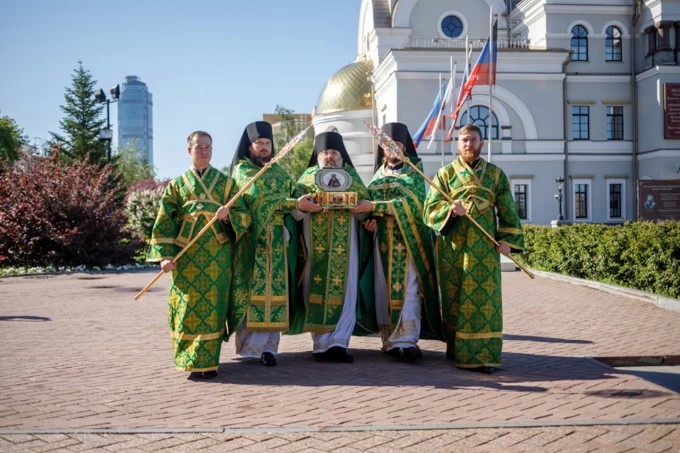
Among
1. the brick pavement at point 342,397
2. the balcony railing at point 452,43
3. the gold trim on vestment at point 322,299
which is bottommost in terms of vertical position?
the brick pavement at point 342,397

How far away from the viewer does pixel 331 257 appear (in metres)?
7.61

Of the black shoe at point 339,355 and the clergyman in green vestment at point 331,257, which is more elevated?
the clergyman in green vestment at point 331,257

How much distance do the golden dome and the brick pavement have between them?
35150 mm

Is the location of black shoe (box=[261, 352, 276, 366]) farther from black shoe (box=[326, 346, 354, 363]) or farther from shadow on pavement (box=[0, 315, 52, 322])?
shadow on pavement (box=[0, 315, 52, 322])

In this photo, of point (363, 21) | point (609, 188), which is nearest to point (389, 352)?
point (609, 188)

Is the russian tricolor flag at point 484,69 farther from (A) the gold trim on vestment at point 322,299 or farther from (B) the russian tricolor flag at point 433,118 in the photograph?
(A) the gold trim on vestment at point 322,299

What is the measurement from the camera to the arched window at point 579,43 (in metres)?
39.8

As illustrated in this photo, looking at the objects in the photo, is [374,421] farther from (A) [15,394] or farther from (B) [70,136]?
(B) [70,136]

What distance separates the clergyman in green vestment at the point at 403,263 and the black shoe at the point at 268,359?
123cm

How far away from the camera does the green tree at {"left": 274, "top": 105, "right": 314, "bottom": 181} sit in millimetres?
49969

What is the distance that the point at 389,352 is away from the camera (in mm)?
7715

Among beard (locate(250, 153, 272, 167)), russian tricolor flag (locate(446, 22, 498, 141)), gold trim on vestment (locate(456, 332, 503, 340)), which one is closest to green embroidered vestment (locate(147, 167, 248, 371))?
beard (locate(250, 153, 272, 167))

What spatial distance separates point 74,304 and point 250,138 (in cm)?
725

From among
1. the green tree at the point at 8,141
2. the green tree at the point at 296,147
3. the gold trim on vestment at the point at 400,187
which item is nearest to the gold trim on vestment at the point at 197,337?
the gold trim on vestment at the point at 400,187
